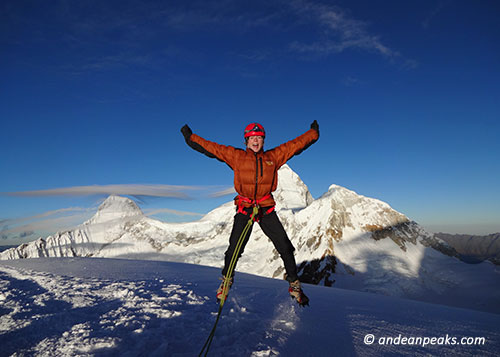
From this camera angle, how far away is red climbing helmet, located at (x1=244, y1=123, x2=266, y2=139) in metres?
6.94

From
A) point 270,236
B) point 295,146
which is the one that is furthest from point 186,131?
point 270,236

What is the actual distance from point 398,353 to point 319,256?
192 m

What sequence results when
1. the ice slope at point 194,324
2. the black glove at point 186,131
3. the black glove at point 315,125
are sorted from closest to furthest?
the ice slope at point 194,324 → the black glove at point 186,131 → the black glove at point 315,125

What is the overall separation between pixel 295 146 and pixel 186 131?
287 cm

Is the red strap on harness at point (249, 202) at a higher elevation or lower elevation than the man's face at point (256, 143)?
lower

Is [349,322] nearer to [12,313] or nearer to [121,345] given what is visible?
[121,345]

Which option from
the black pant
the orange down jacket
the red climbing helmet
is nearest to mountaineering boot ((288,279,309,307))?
the black pant

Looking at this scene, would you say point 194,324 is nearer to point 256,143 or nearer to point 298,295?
point 298,295

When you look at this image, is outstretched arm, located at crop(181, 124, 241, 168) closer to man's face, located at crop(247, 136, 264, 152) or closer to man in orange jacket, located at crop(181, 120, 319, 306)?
man in orange jacket, located at crop(181, 120, 319, 306)

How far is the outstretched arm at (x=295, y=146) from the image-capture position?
7.11 m

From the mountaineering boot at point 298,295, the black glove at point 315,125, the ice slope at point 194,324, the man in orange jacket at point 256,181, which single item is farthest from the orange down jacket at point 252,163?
the ice slope at point 194,324

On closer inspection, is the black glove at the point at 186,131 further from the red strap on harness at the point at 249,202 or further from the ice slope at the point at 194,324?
the ice slope at the point at 194,324

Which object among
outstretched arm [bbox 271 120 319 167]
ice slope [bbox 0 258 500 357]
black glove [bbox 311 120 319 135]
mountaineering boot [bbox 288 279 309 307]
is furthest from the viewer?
black glove [bbox 311 120 319 135]

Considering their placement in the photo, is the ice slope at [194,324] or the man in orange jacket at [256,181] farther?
the man in orange jacket at [256,181]
